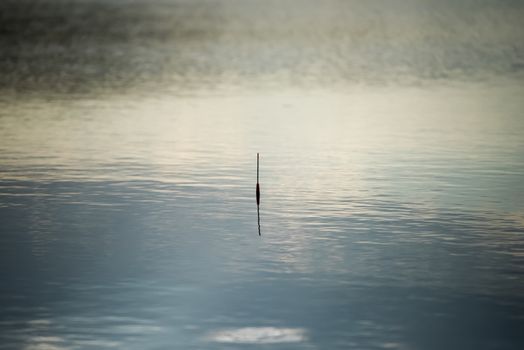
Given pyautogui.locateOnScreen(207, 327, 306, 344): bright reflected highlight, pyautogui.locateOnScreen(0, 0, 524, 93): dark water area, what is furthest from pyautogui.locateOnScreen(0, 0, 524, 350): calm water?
pyautogui.locateOnScreen(0, 0, 524, 93): dark water area

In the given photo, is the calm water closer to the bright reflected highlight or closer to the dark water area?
the bright reflected highlight

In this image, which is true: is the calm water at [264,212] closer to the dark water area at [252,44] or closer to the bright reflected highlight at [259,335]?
the bright reflected highlight at [259,335]

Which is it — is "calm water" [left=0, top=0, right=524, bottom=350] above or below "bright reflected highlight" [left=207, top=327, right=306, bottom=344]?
above

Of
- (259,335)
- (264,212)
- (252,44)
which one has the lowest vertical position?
(259,335)

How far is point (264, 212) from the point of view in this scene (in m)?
19.3

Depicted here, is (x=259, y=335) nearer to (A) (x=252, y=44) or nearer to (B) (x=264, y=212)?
(B) (x=264, y=212)

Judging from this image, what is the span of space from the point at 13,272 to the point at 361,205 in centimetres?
Result: 649

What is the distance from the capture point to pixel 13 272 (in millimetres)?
15359

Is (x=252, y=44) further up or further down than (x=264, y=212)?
further up

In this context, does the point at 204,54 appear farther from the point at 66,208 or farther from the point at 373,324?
the point at 373,324

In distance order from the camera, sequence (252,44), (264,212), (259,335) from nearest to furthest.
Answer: (259,335), (264,212), (252,44)

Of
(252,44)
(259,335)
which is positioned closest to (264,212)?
(259,335)

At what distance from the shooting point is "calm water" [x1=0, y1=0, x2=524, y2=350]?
1300 cm

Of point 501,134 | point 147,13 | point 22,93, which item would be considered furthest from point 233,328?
point 147,13
